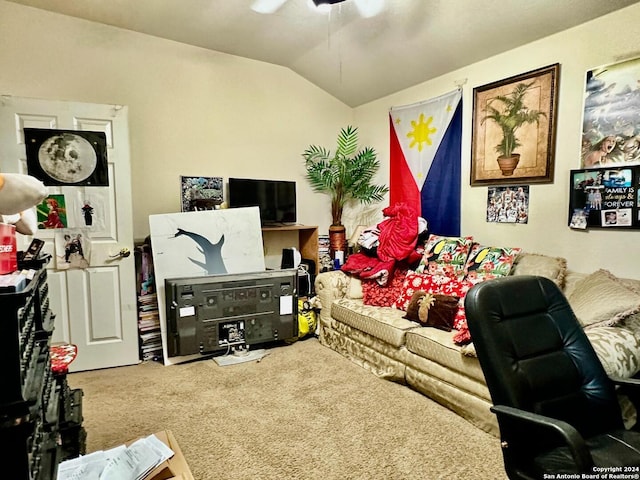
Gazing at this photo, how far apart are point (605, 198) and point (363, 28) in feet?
6.97

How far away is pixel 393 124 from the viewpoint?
390 cm

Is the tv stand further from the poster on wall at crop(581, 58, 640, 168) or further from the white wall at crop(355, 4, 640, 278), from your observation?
the poster on wall at crop(581, 58, 640, 168)

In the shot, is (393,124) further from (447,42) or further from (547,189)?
(547,189)

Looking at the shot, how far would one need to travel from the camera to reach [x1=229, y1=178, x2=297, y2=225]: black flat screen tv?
3680mm

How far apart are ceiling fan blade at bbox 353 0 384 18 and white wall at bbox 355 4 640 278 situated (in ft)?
2.00

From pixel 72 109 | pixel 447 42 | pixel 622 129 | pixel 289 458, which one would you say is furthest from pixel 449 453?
pixel 72 109

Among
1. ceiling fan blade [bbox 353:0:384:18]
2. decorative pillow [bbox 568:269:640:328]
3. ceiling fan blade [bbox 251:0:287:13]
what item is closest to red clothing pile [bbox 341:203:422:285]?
decorative pillow [bbox 568:269:640:328]

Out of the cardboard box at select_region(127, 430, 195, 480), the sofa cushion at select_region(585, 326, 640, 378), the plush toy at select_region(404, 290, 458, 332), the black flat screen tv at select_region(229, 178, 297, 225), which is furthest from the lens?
the black flat screen tv at select_region(229, 178, 297, 225)

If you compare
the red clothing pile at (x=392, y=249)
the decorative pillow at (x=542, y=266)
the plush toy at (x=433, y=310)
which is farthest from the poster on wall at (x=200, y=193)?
the decorative pillow at (x=542, y=266)

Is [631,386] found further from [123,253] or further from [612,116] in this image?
[123,253]

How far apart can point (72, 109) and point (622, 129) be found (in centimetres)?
372

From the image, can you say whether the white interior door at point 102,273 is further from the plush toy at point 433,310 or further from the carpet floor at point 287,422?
the plush toy at point 433,310

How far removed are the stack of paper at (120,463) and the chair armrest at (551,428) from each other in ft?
3.98

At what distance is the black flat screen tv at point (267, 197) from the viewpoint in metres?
3.68
